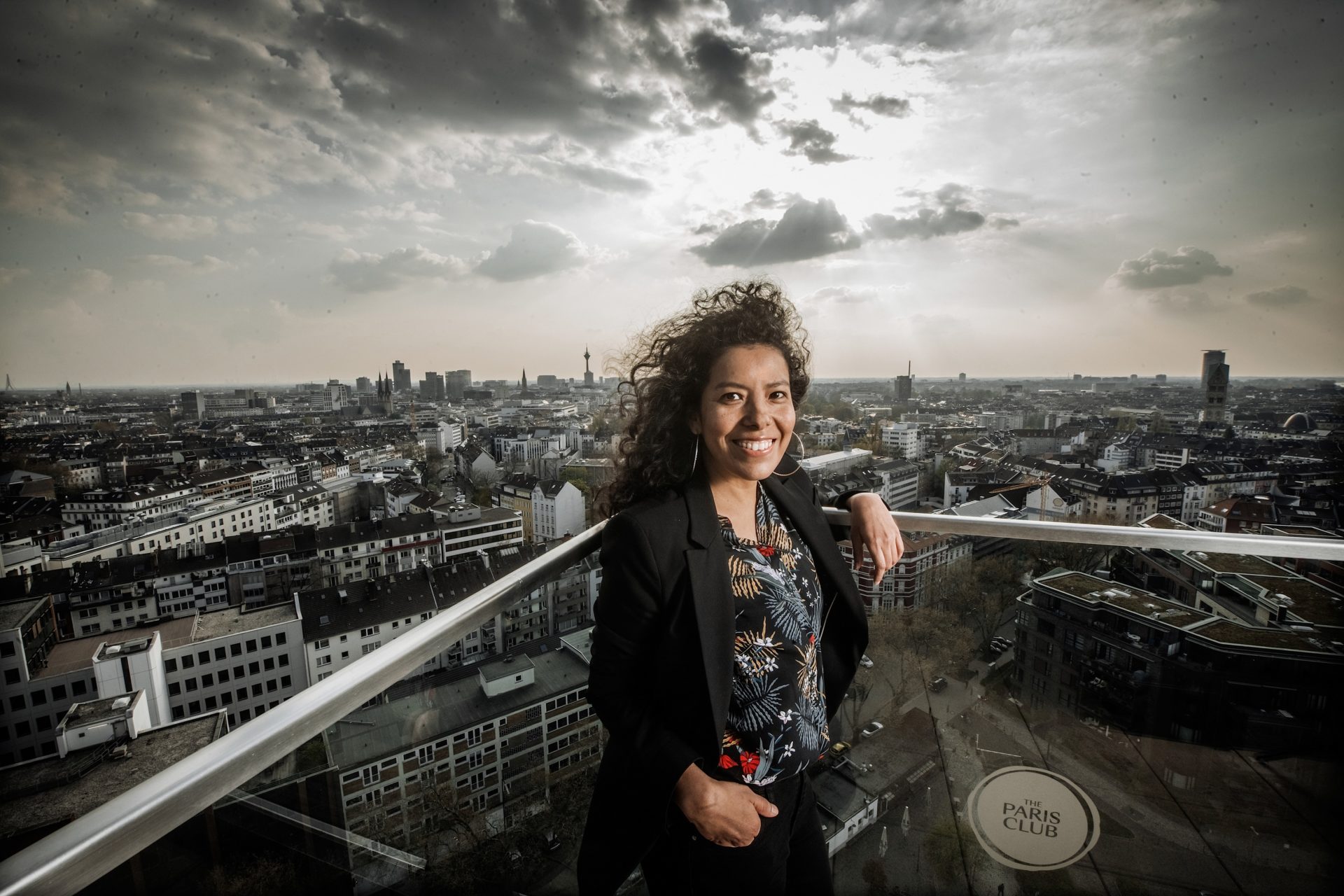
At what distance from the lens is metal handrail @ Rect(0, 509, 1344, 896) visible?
458mm

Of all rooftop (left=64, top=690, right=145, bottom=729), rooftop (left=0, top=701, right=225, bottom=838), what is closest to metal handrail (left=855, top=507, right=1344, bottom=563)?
rooftop (left=0, top=701, right=225, bottom=838)

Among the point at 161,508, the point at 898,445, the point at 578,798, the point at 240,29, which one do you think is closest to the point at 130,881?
the point at 578,798

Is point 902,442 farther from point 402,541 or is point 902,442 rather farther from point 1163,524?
point 1163,524

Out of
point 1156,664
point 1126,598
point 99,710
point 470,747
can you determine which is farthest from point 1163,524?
point 99,710

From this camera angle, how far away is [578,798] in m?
1.33

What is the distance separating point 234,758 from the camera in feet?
1.95

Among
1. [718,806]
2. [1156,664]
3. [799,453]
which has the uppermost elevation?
[799,453]

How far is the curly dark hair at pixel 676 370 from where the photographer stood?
113 cm

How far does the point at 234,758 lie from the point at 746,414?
35.3 inches

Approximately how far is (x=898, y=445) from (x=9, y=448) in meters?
9.46

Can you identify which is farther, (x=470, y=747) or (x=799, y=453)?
(x=799, y=453)

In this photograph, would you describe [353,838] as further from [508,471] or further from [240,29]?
[508,471]

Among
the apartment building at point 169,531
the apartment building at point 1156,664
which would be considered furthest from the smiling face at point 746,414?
the apartment building at point 169,531

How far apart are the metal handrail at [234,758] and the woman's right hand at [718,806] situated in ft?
1.55
